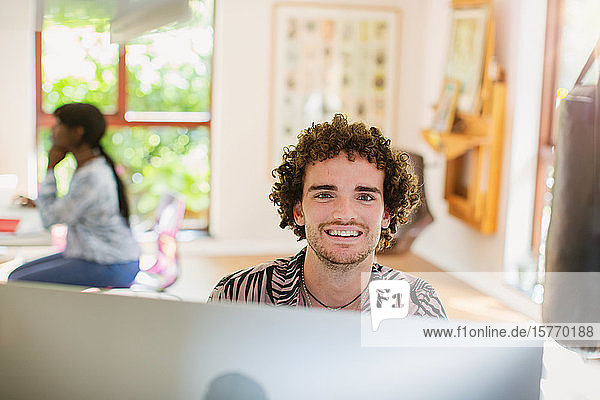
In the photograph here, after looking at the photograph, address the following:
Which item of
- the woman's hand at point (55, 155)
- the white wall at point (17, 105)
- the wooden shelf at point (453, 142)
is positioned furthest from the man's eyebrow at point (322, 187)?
the white wall at point (17, 105)

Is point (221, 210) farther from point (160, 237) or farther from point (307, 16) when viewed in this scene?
point (160, 237)

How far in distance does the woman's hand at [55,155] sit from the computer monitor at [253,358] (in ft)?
7.91

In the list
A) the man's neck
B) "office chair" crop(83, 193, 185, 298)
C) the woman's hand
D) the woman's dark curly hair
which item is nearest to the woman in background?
the woman's hand

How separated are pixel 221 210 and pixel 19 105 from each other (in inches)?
61.3

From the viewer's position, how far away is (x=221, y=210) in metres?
5.53

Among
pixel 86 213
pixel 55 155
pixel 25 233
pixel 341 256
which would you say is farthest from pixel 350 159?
pixel 25 233

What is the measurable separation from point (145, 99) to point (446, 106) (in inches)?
83.6

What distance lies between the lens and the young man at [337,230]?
141 centimetres

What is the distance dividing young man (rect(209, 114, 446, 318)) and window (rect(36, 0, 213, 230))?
4.05 metres

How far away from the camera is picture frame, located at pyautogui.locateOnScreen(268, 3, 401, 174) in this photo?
546 cm

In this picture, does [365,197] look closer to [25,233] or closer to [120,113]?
[25,233]

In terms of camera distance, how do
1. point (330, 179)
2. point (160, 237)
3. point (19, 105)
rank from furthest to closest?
point (19, 105) < point (160, 237) < point (330, 179)

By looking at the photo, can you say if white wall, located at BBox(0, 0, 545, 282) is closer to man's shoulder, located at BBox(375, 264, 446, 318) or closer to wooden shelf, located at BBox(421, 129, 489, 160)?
wooden shelf, located at BBox(421, 129, 489, 160)

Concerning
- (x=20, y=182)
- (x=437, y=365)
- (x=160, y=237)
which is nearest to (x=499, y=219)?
(x=160, y=237)
